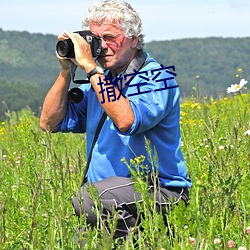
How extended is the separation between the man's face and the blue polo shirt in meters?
0.13

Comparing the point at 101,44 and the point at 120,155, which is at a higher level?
the point at 101,44

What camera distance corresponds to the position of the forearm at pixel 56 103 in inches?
147

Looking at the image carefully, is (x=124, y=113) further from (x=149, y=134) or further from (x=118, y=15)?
(x=118, y=15)

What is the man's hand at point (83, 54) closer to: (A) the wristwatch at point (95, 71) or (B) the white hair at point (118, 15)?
(A) the wristwatch at point (95, 71)

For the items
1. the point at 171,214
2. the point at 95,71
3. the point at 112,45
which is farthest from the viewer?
the point at 112,45

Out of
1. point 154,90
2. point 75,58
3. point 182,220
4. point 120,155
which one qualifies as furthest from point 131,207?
point 182,220

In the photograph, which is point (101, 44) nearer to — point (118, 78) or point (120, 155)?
point (118, 78)

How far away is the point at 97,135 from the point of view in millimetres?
3523

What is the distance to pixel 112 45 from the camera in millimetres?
3416

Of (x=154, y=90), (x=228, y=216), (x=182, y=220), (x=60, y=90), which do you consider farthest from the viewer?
(x=60, y=90)

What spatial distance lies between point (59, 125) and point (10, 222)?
0.65m

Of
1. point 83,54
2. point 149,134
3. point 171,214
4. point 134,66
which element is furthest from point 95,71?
point 171,214

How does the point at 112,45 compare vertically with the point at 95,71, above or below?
above

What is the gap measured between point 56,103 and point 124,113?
0.75 meters
